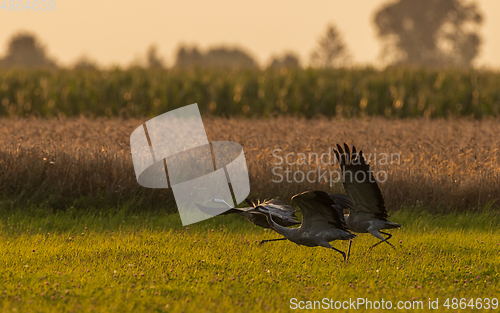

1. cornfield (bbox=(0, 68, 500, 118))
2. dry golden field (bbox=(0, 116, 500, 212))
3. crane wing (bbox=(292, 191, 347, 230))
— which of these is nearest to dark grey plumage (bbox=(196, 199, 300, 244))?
crane wing (bbox=(292, 191, 347, 230))

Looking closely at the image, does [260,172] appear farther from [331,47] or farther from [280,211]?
[331,47]

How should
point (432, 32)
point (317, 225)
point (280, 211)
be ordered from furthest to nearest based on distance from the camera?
point (432, 32) → point (280, 211) → point (317, 225)

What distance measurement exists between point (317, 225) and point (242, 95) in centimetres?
1742

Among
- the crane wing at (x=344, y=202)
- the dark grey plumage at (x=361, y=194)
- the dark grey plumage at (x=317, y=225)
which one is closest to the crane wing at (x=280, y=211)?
the dark grey plumage at (x=317, y=225)

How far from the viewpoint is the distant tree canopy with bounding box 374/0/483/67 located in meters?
71.5

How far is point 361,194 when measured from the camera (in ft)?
23.5

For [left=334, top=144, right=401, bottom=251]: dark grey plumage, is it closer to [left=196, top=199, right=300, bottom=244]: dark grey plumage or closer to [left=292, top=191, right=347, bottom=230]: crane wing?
[left=292, top=191, right=347, bottom=230]: crane wing

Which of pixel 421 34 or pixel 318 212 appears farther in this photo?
pixel 421 34

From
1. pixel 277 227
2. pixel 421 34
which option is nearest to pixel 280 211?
pixel 277 227

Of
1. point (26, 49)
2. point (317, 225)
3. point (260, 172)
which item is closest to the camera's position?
point (317, 225)

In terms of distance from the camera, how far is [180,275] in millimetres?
7148

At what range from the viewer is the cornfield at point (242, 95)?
77.6 ft

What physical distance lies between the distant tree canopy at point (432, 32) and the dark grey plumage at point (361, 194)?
66532 mm

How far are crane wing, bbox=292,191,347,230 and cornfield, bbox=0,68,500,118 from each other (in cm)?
1624
